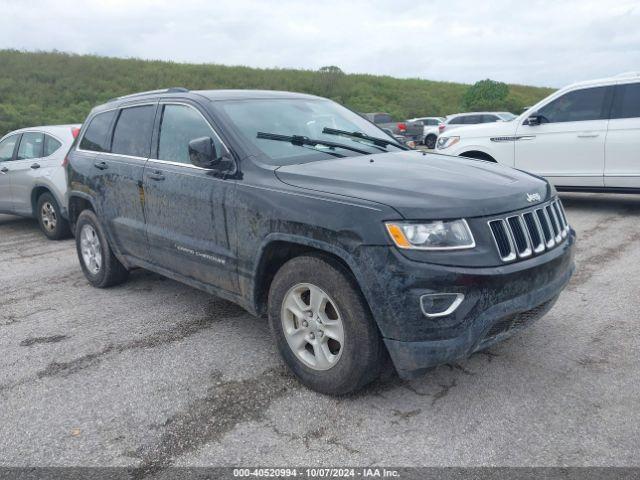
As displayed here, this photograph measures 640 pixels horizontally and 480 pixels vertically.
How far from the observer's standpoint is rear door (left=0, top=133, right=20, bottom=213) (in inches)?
339

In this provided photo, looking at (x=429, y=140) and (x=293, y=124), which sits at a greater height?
(x=293, y=124)

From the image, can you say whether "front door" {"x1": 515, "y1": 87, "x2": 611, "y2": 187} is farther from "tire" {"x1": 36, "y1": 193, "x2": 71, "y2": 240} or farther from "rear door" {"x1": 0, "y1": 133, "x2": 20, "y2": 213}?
"rear door" {"x1": 0, "y1": 133, "x2": 20, "y2": 213}

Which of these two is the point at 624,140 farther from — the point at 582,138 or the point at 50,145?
the point at 50,145

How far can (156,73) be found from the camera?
4722 cm

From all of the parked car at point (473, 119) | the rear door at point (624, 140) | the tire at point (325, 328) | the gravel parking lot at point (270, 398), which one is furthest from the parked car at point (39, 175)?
the parked car at point (473, 119)

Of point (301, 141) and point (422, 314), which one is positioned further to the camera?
point (301, 141)

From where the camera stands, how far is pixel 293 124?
4.18m

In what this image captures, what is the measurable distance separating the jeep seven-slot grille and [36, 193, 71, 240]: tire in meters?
6.54

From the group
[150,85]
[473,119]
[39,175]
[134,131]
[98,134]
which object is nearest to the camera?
[134,131]

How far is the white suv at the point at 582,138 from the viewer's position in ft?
25.7

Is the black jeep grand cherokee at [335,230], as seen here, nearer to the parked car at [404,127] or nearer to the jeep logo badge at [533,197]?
the jeep logo badge at [533,197]

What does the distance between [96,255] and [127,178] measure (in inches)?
45.4

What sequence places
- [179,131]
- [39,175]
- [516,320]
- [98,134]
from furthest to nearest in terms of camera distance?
[39,175]
[98,134]
[179,131]
[516,320]

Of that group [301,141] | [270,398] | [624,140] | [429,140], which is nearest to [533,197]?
[301,141]
